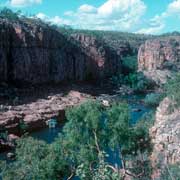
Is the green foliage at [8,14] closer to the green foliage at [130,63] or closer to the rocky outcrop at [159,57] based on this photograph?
the green foliage at [130,63]

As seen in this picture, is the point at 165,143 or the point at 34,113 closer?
the point at 165,143

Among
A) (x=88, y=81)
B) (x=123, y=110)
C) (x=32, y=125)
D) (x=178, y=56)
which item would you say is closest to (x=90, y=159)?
(x=123, y=110)

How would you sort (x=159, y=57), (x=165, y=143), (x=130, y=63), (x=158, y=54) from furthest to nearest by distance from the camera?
(x=130, y=63) < (x=158, y=54) < (x=159, y=57) < (x=165, y=143)

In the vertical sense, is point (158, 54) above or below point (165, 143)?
below

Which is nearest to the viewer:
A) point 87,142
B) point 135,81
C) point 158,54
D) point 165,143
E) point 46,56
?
point 165,143

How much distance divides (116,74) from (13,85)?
39.5 metres

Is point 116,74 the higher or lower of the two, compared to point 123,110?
lower

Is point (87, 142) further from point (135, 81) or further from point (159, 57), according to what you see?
point (159, 57)

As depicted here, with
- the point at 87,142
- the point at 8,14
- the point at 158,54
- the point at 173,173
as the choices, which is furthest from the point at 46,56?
the point at 173,173

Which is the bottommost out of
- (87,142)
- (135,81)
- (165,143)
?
(135,81)

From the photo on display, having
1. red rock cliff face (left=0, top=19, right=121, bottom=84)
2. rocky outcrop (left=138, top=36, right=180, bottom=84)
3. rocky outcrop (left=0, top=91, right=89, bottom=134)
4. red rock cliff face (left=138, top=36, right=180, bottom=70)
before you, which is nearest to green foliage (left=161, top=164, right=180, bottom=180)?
rocky outcrop (left=0, top=91, right=89, bottom=134)

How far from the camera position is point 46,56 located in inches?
3605

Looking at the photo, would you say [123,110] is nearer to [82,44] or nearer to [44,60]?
[44,60]

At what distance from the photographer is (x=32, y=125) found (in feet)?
182
